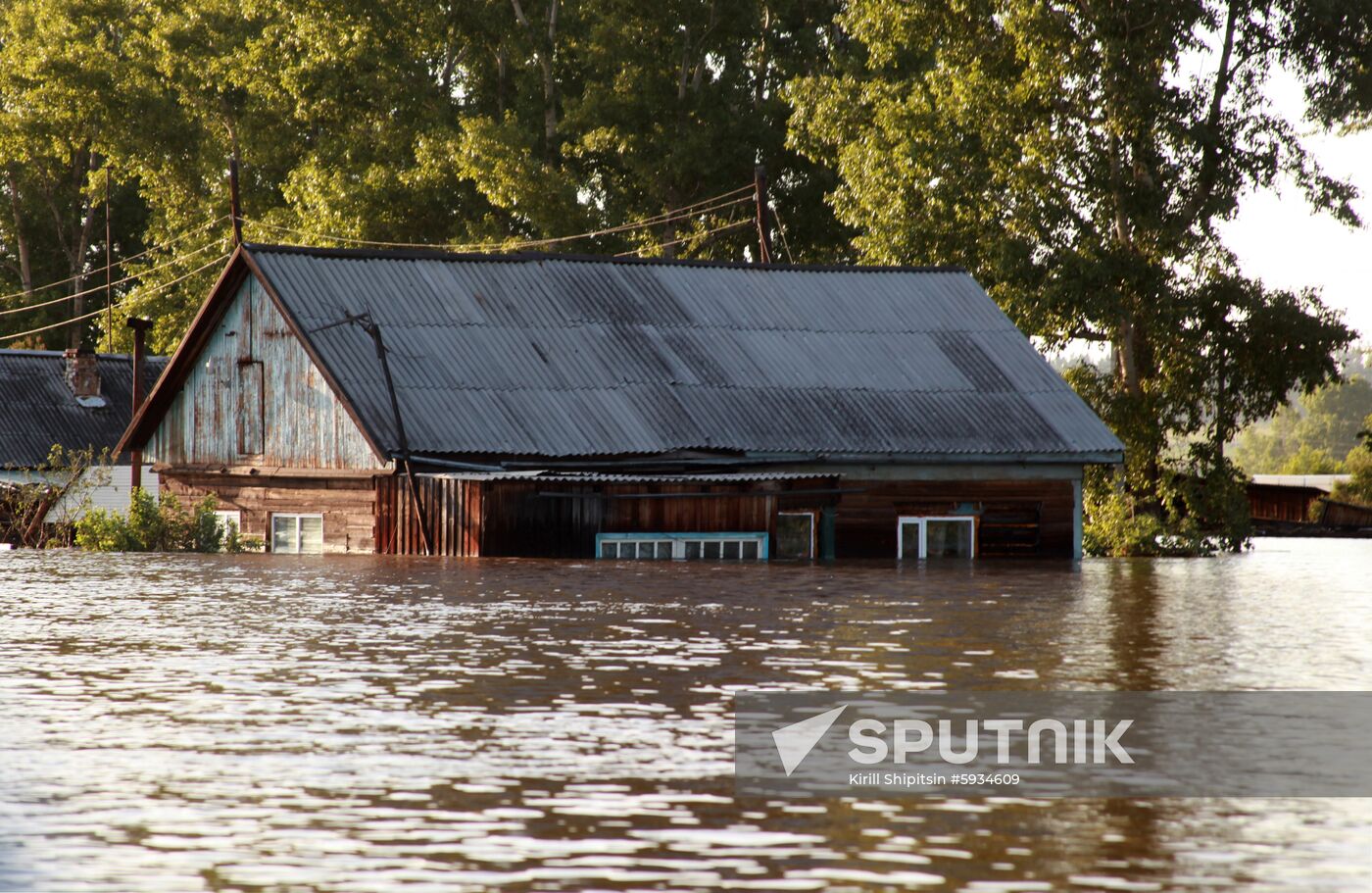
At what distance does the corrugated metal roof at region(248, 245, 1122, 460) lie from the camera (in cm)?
3675

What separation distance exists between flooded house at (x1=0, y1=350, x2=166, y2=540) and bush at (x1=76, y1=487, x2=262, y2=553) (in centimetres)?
1819

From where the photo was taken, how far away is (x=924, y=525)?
3906 cm

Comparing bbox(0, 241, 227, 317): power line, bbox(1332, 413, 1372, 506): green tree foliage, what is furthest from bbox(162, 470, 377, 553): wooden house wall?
bbox(1332, 413, 1372, 506): green tree foliage

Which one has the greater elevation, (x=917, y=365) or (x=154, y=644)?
(x=917, y=365)

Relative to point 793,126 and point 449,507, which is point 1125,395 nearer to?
point 793,126

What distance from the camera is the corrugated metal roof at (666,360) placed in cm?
3675

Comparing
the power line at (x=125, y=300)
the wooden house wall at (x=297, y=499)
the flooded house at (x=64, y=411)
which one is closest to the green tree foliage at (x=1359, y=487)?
the power line at (x=125, y=300)

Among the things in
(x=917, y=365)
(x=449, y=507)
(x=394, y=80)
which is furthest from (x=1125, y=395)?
(x=394, y=80)

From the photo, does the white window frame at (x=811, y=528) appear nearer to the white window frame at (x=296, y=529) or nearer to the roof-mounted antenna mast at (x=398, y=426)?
the roof-mounted antenna mast at (x=398, y=426)

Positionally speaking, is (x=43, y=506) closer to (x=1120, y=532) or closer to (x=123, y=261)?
(x=1120, y=532)

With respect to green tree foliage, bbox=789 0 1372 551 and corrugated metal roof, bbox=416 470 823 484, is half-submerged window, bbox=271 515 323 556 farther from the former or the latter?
green tree foliage, bbox=789 0 1372 551

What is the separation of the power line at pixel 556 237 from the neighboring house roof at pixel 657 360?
18.2 metres

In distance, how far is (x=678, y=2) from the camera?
6341 centimetres

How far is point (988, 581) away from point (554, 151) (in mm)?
38448
